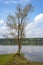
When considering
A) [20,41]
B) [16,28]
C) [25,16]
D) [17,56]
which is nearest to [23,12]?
[25,16]

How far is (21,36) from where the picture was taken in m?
26.5

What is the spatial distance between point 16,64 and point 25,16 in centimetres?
795

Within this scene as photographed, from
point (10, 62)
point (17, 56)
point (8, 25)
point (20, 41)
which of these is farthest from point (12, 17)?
point (10, 62)

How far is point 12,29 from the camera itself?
26.8 m

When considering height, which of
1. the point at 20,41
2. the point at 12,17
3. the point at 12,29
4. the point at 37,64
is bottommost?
the point at 37,64

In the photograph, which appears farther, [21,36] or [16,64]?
[21,36]

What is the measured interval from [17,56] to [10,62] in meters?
4.49

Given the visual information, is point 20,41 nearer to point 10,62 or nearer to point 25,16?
point 25,16

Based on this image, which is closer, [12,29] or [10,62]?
[10,62]

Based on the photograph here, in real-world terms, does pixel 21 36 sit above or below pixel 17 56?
above

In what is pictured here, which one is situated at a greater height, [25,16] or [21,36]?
[25,16]

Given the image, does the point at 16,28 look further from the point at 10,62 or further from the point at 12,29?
the point at 10,62

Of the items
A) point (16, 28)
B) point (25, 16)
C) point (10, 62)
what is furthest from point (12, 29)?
point (10, 62)

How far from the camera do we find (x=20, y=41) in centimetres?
2667
